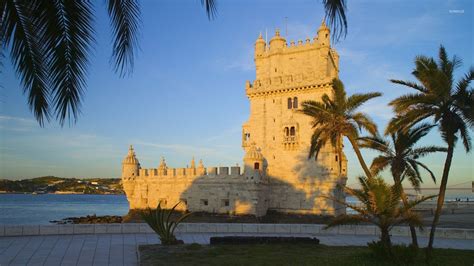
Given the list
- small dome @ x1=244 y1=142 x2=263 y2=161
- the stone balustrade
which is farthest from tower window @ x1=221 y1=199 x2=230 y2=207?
the stone balustrade

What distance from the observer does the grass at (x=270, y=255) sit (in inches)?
492

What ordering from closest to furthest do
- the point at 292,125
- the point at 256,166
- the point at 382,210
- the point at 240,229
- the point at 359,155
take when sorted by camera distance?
the point at 382,210 → the point at 359,155 → the point at 240,229 → the point at 256,166 → the point at 292,125

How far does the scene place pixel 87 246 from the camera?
Result: 1595cm

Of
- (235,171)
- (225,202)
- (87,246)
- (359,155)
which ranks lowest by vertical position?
(87,246)

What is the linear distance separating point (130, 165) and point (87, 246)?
23.0 metres

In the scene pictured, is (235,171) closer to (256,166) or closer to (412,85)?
(256,166)

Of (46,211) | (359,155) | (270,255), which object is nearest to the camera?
(270,255)

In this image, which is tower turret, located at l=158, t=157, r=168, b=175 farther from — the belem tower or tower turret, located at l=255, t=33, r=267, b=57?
tower turret, located at l=255, t=33, r=267, b=57

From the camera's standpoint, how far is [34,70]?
6.20 m

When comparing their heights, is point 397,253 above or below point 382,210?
below

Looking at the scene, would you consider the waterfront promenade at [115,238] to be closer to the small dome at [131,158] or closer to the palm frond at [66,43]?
the palm frond at [66,43]

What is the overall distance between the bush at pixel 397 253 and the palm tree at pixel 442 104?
1677 mm

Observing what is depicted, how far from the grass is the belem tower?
16546 mm

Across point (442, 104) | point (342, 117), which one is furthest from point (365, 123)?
point (442, 104)
